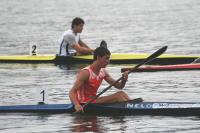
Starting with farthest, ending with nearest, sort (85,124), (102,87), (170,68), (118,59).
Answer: (118,59) → (170,68) → (102,87) → (85,124)

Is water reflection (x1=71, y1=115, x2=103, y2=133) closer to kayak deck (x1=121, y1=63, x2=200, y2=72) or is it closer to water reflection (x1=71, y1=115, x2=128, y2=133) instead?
water reflection (x1=71, y1=115, x2=128, y2=133)

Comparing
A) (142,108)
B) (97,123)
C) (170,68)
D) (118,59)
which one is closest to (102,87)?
(170,68)

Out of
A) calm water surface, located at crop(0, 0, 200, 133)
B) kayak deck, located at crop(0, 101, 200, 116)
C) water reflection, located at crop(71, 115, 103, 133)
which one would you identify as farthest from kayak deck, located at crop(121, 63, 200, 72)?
water reflection, located at crop(71, 115, 103, 133)

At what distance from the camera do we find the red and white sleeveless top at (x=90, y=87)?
16.2m

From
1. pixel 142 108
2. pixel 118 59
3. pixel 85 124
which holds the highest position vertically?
pixel 118 59

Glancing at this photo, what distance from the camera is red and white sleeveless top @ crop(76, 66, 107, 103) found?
1616 cm

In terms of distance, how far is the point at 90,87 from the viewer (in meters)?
16.3

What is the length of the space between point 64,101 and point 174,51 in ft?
55.1

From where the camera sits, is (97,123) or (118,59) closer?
(97,123)

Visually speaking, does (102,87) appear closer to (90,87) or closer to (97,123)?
(90,87)

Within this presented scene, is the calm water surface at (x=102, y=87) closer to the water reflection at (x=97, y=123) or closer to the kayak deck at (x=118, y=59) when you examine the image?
the water reflection at (x=97, y=123)

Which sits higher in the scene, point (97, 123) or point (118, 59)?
point (118, 59)

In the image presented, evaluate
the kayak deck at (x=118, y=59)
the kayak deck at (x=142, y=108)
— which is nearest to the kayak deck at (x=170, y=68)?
the kayak deck at (x=118, y=59)

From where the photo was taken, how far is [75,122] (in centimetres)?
1603
